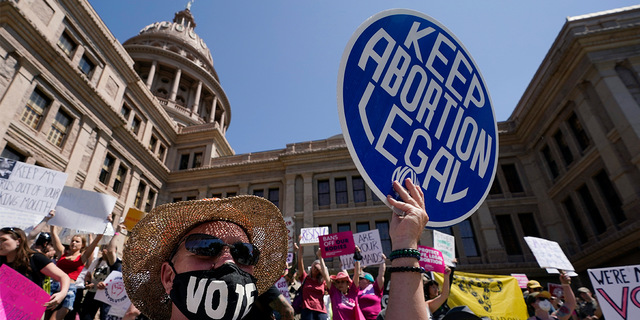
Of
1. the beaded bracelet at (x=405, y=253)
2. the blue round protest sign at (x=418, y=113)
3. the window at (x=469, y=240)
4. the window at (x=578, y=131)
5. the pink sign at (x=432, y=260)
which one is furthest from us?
the window at (x=469, y=240)

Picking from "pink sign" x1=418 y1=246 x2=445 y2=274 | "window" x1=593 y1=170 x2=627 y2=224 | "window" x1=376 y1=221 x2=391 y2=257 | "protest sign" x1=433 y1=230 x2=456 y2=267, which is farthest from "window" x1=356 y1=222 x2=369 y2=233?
"pink sign" x1=418 y1=246 x2=445 y2=274

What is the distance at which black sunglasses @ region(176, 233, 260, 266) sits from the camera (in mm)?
1865

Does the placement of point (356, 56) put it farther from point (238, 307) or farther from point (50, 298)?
Result: point (50, 298)

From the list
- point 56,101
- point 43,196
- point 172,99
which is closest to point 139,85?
point 56,101

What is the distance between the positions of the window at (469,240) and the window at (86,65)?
26582 mm

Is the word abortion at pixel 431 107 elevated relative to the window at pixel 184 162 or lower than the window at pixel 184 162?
lower

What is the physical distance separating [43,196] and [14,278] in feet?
10.9

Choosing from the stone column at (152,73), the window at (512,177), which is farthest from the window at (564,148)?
the stone column at (152,73)

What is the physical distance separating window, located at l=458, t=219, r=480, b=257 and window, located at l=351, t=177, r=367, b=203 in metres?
7.02

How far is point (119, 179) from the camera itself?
2252 cm

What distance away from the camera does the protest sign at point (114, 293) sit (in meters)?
5.51

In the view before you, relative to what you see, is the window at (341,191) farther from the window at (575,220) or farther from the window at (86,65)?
the window at (86,65)

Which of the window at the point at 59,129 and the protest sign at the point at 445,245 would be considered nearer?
the protest sign at the point at 445,245

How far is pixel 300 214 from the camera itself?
926 inches
